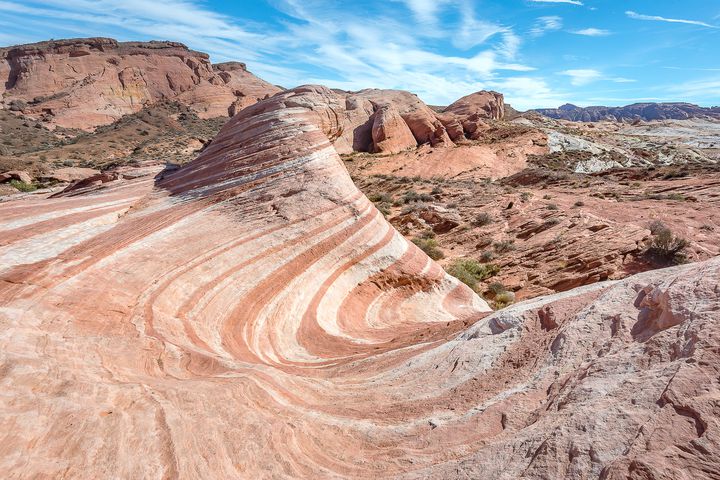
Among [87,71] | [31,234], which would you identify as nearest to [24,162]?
[31,234]

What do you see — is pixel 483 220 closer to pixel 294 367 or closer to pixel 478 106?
pixel 294 367

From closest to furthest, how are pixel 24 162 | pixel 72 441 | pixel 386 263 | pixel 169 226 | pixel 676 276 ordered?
pixel 72 441 → pixel 676 276 → pixel 169 226 → pixel 386 263 → pixel 24 162

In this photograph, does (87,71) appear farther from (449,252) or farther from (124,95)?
(449,252)

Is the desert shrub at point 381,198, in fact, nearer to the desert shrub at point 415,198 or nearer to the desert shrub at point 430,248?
the desert shrub at point 415,198

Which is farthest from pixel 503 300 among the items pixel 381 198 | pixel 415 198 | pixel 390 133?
pixel 390 133

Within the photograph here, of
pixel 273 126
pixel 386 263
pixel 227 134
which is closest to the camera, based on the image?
pixel 386 263

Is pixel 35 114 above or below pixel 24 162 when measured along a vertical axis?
above
